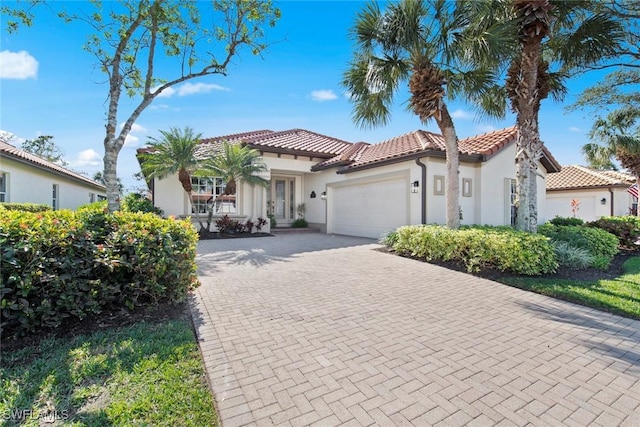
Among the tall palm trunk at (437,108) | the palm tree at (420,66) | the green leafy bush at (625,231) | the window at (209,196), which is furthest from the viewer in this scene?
the window at (209,196)

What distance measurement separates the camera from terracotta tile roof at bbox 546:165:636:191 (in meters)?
21.4

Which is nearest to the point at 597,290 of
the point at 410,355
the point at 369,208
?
the point at 410,355

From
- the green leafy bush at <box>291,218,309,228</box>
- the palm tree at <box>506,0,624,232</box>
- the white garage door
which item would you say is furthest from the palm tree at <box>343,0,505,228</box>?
the green leafy bush at <box>291,218,309,228</box>

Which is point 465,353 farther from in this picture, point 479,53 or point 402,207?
point 402,207

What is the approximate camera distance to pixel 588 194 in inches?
885

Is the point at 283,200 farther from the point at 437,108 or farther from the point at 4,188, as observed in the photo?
the point at 4,188

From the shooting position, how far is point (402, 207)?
13250 millimetres

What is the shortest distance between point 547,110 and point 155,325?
43.2ft

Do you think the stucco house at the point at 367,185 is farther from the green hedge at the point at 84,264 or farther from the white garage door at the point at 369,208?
the green hedge at the point at 84,264

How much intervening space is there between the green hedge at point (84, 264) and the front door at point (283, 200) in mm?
13680

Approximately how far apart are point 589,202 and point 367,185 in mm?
18982

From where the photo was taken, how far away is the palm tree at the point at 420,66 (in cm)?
884

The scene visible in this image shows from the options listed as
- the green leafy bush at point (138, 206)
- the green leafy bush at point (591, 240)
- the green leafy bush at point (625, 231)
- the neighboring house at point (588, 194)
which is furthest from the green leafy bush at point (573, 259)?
the neighboring house at point (588, 194)

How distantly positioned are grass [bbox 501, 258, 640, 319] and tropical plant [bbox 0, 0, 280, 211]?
467 inches
